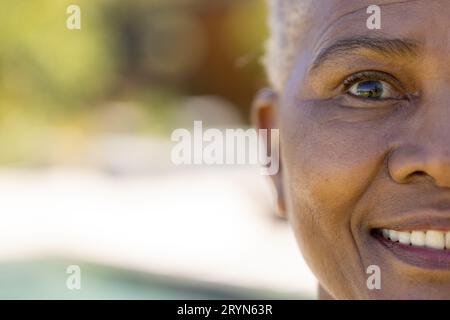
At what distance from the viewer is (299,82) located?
216cm

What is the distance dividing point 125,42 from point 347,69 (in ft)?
49.1

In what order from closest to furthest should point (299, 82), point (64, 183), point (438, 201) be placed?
point (438, 201), point (299, 82), point (64, 183)

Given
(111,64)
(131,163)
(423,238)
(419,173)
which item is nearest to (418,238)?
(423,238)

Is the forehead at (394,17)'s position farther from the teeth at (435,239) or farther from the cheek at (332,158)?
the teeth at (435,239)

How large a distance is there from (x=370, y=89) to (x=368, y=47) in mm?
115

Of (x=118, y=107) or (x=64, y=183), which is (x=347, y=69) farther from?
(x=118, y=107)

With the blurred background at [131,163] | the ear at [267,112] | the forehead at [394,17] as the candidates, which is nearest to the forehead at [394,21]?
the forehead at [394,17]

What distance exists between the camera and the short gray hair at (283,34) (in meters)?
2.29

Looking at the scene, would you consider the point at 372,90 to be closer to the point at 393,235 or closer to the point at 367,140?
the point at 367,140

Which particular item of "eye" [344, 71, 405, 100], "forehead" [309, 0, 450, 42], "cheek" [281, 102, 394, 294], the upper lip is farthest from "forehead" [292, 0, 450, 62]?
the upper lip

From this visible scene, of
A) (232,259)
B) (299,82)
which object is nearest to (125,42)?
(232,259)

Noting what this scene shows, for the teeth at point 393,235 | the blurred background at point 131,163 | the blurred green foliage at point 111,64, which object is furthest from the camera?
the blurred green foliage at point 111,64

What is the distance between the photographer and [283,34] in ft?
8.09

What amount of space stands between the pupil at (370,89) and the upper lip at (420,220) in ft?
1.00
